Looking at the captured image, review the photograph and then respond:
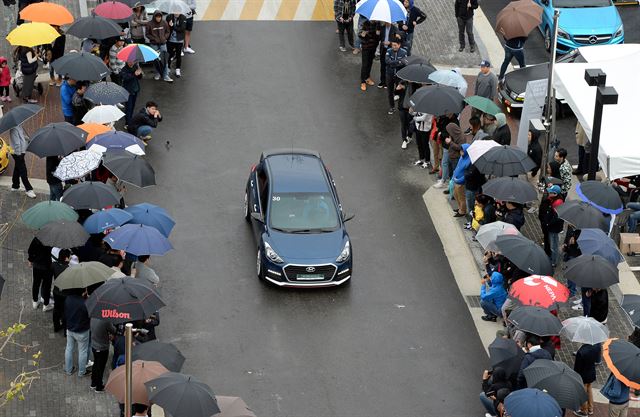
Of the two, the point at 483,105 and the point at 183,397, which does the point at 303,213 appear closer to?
the point at 483,105

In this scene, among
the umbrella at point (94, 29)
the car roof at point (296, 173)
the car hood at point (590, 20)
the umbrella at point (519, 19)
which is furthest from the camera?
the car hood at point (590, 20)

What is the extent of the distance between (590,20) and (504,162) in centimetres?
940

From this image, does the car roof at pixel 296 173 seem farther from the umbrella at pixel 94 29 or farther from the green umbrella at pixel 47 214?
the umbrella at pixel 94 29

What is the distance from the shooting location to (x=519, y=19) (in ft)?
97.5

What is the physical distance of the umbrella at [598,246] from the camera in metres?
20.7

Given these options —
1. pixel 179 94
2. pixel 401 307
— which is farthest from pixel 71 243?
pixel 179 94

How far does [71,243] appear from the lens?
66.4ft

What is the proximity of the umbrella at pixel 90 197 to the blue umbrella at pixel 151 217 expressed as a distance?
1.36 feet

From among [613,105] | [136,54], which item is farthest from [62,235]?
[613,105]

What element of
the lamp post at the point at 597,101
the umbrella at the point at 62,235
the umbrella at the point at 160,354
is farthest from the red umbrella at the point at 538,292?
the umbrella at the point at 62,235

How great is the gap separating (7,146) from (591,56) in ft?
41.0

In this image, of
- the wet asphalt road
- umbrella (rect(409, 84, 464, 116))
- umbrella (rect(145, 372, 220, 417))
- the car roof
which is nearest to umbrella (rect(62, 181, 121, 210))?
the wet asphalt road

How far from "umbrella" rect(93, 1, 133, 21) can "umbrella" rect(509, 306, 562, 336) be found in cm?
1377

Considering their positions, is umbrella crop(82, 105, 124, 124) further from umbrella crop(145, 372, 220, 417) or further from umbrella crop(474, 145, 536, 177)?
umbrella crop(145, 372, 220, 417)
